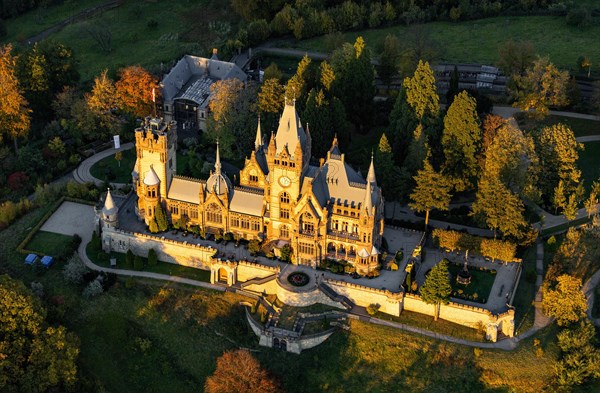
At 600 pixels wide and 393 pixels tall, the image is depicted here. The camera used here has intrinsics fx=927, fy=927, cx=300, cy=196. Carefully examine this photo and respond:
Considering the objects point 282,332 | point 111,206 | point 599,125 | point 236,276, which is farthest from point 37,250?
point 599,125

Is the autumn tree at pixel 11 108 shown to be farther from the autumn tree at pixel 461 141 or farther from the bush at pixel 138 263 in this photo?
the autumn tree at pixel 461 141

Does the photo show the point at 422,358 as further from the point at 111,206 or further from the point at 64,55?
the point at 64,55

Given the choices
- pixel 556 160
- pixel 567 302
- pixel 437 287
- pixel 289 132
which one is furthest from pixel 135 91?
pixel 567 302

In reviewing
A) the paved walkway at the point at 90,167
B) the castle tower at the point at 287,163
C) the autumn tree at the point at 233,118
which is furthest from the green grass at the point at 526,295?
the paved walkway at the point at 90,167

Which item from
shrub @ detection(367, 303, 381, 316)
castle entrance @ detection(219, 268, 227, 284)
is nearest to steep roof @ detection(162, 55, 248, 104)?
castle entrance @ detection(219, 268, 227, 284)

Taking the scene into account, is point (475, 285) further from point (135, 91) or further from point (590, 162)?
point (135, 91)

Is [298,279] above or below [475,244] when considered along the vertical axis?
below
